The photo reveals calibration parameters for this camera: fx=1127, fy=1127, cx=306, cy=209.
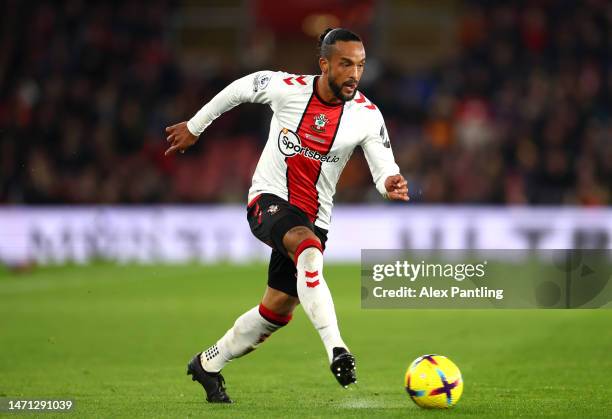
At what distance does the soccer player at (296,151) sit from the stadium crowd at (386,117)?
39.0 ft

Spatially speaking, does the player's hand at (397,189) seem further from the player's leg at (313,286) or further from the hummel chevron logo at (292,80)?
the hummel chevron logo at (292,80)

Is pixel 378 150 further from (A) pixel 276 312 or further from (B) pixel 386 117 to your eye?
(B) pixel 386 117

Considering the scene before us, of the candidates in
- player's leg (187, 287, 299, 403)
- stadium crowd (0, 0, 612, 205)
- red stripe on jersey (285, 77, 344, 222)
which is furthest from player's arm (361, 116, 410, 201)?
stadium crowd (0, 0, 612, 205)

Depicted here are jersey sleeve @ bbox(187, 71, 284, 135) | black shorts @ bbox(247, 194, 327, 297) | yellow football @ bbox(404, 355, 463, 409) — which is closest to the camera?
yellow football @ bbox(404, 355, 463, 409)

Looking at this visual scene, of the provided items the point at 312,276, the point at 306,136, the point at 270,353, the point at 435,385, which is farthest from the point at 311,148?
the point at 270,353

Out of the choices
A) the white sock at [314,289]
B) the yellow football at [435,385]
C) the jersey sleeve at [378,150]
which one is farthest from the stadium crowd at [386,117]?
the white sock at [314,289]

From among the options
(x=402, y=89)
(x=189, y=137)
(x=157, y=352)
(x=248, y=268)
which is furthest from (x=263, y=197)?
(x=402, y=89)

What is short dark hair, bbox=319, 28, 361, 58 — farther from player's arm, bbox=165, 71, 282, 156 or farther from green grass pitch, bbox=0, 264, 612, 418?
green grass pitch, bbox=0, 264, 612, 418

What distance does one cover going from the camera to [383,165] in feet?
22.2

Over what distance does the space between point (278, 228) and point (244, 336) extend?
0.83 meters

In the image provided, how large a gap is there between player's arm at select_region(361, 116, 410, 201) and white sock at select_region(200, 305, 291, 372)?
105 cm

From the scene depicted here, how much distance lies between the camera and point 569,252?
845 centimetres

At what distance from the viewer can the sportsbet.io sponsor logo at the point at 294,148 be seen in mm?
6887

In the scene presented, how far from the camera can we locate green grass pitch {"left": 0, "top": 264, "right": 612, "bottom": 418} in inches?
271
